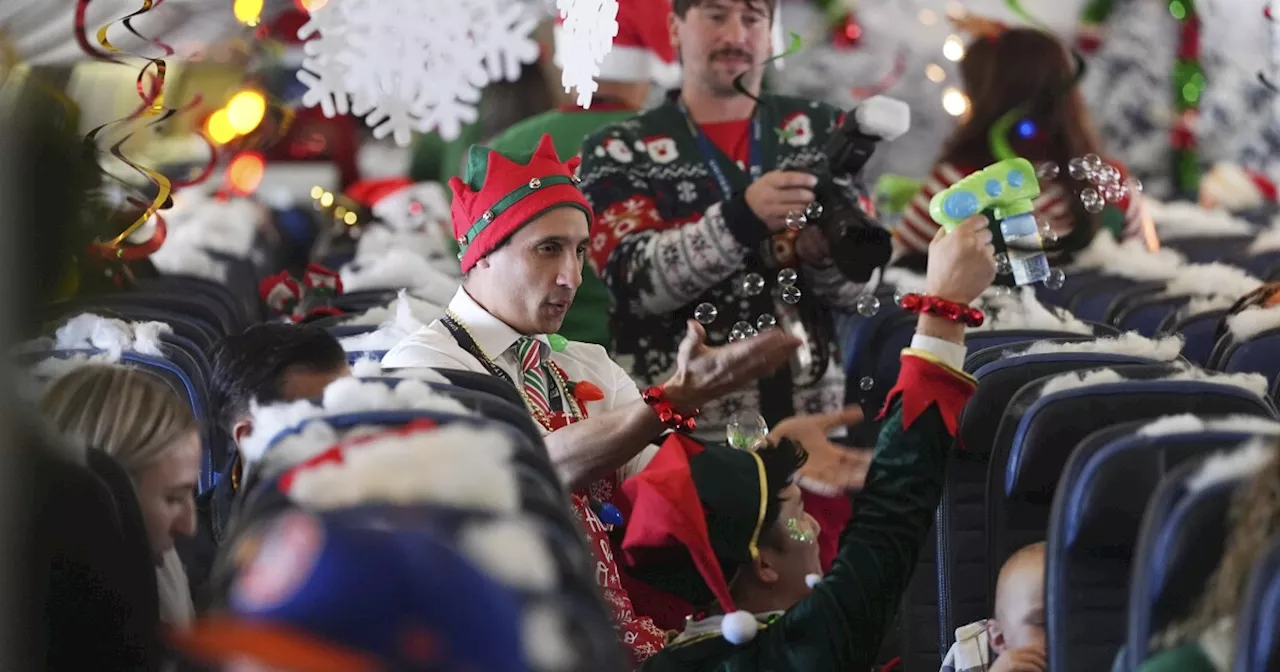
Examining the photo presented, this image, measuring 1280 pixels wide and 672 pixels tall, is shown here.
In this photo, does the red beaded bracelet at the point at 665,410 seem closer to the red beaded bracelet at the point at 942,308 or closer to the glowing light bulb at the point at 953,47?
the red beaded bracelet at the point at 942,308

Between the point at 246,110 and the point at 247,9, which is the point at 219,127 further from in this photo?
the point at 247,9

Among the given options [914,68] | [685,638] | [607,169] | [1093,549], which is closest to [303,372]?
[685,638]

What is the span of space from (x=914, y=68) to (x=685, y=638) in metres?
6.25

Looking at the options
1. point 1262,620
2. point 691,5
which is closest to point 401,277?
point 691,5

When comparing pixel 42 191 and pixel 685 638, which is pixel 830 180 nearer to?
pixel 685 638

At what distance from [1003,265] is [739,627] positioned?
0.73 m

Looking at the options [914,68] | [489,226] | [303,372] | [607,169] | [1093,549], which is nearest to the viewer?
[1093,549]

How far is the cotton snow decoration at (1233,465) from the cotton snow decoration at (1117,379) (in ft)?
2.07

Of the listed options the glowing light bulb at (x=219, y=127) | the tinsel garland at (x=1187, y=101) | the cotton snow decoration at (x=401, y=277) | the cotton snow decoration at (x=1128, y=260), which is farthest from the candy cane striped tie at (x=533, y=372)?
the tinsel garland at (x=1187, y=101)

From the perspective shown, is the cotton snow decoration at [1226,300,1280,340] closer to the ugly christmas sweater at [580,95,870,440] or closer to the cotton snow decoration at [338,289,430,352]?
the ugly christmas sweater at [580,95,870,440]

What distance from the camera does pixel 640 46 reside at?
4.41 meters

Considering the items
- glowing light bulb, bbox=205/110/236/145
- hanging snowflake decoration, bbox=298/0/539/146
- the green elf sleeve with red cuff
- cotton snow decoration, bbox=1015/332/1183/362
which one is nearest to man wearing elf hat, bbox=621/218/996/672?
the green elf sleeve with red cuff

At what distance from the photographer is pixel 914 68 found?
8.23m

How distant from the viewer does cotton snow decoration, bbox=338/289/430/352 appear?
9.70 ft
